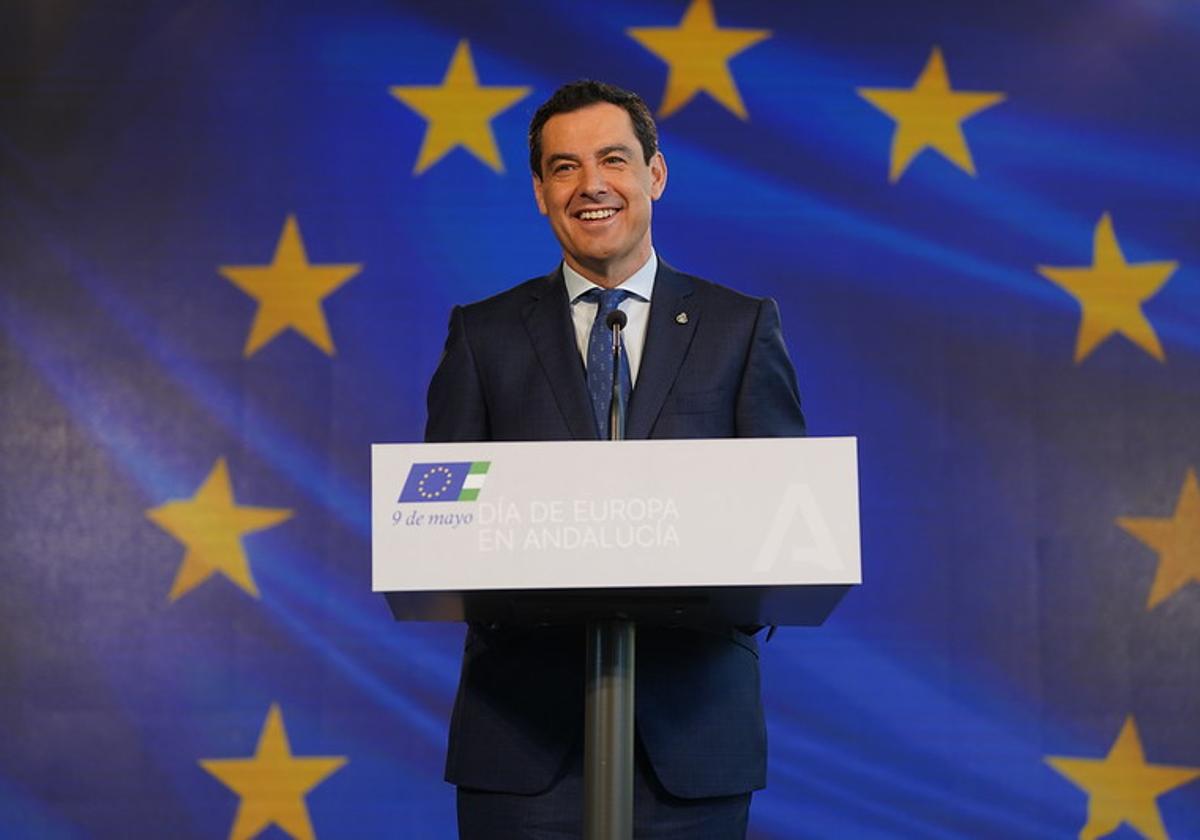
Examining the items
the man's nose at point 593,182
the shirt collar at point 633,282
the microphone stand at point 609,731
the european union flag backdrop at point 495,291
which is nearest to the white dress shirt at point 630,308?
the shirt collar at point 633,282

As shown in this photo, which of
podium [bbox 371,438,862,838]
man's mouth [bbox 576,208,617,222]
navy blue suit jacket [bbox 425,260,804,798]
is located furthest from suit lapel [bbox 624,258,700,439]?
podium [bbox 371,438,862,838]

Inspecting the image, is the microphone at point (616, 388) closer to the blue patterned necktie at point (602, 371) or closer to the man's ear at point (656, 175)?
the blue patterned necktie at point (602, 371)

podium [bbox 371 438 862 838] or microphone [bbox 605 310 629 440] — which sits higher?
microphone [bbox 605 310 629 440]

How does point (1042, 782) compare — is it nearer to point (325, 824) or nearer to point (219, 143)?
point (325, 824)

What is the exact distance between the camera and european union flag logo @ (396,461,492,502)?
1489 mm

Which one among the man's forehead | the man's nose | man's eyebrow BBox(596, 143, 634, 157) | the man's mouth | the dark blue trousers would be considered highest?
the man's forehead

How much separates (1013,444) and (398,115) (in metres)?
1.75

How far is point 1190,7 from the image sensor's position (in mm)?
3840

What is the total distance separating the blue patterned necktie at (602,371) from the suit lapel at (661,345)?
20 mm

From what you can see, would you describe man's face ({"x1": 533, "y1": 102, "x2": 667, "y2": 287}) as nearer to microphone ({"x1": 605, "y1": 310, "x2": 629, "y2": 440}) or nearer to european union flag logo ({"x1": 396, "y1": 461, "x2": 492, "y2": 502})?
microphone ({"x1": 605, "y1": 310, "x2": 629, "y2": 440})

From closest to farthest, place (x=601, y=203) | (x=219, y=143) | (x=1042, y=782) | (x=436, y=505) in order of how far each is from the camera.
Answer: (x=436, y=505) < (x=601, y=203) < (x=1042, y=782) < (x=219, y=143)

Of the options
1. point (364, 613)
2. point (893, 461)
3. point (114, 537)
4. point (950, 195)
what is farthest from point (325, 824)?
point (950, 195)

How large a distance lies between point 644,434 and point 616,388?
0.57 feet

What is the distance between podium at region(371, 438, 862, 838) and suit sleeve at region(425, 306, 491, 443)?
589 millimetres
